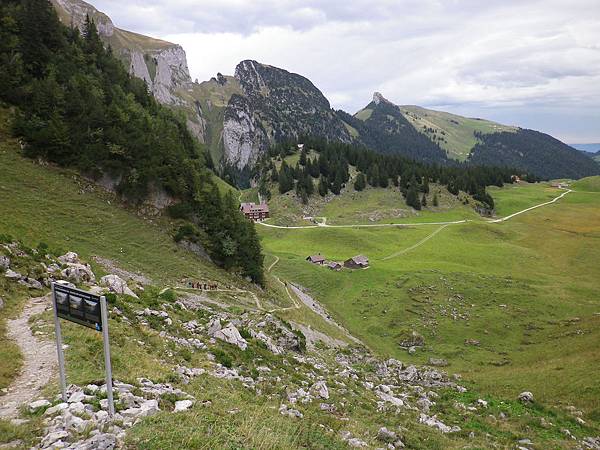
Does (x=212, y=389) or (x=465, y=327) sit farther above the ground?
(x=212, y=389)

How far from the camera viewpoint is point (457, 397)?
27266mm

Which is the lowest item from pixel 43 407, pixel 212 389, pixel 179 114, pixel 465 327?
pixel 465 327

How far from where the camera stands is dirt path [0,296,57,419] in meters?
11.6

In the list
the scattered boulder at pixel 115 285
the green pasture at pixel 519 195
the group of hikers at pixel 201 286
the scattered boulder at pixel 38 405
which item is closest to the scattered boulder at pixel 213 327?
the scattered boulder at pixel 115 285

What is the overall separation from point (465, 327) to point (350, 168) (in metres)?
116

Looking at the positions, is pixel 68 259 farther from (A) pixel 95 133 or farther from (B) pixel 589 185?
(B) pixel 589 185

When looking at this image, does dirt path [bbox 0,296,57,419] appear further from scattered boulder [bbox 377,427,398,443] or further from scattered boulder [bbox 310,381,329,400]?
scattered boulder [bbox 377,427,398,443]

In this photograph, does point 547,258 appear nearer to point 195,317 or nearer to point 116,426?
point 195,317

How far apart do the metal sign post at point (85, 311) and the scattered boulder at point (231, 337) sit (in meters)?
12.3

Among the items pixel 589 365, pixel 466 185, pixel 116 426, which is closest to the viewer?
pixel 116 426

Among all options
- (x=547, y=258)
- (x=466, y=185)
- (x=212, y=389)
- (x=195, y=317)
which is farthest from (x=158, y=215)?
(x=466, y=185)

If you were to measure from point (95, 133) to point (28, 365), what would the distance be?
126 feet

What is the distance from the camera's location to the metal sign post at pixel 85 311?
10.3 metres

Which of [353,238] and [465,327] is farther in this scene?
[353,238]
